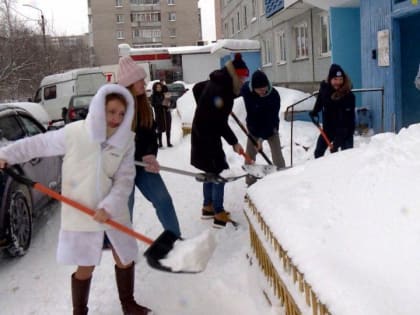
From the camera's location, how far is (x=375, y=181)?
8.46 feet

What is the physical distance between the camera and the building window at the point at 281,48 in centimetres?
2144

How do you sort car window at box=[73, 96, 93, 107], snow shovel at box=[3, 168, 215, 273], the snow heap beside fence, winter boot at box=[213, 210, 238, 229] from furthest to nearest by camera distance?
car window at box=[73, 96, 93, 107], winter boot at box=[213, 210, 238, 229], snow shovel at box=[3, 168, 215, 273], the snow heap beside fence

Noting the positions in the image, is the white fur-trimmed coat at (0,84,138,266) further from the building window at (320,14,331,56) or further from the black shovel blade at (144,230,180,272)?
the building window at (320,14,331,56)

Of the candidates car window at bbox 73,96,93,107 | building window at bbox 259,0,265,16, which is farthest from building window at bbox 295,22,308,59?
car window at bbox 73,96,93,107

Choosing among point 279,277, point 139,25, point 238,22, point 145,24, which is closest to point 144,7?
point 145,24

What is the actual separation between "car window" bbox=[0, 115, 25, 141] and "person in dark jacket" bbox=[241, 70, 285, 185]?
2.63 m

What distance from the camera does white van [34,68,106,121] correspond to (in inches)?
803

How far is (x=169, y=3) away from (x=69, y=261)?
69.9m

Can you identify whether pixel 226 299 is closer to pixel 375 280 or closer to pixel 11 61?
pixel 375 280

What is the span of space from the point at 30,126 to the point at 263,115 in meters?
2.78

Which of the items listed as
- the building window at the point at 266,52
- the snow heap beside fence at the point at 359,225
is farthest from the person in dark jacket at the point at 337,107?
the building window at the point at 266,52

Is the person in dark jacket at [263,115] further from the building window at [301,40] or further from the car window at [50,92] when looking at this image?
the car window at [50,92]

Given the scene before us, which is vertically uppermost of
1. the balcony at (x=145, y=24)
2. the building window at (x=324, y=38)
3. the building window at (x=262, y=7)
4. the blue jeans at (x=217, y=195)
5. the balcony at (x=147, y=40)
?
the balcony at (x=145, y=24)

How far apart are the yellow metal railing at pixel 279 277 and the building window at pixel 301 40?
15.1m
